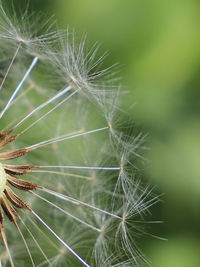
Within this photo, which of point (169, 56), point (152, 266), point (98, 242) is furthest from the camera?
point (169, 56)

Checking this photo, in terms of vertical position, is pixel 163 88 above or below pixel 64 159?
above

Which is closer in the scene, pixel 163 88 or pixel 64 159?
pixel 64 159

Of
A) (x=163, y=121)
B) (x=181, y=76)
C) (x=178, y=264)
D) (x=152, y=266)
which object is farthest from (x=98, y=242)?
(x=181, y=76)

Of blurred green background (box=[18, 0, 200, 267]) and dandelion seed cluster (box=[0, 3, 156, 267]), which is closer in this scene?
dandelion seed cluster (box=[0, 3, 156, 267])

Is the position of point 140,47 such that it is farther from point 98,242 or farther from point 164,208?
point 98,242
